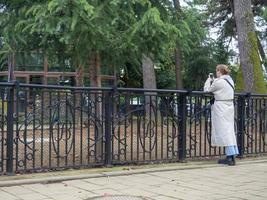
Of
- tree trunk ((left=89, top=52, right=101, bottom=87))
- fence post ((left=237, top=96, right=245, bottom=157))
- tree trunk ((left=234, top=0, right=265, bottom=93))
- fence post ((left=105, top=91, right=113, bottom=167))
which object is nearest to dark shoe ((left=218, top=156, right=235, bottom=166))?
fence post ((left=237, top=96, right=245, bottom=157))

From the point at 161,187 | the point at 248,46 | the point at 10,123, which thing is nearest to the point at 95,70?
the point at 10,123

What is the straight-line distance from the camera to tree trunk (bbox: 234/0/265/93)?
1984cm

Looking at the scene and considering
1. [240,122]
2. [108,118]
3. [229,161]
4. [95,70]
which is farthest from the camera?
[240,122]

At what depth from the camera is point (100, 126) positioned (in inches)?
372

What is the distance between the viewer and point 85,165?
936cm

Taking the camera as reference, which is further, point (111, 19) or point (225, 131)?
point (225, 131)

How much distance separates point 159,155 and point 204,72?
93.4 ft

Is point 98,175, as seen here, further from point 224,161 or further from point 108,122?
point 224,161

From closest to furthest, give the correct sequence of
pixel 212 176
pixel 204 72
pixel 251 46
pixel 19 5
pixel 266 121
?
pixel 212 176
pixel 19 5
pixel 266 121
pixel 251 46
pixel 204 72

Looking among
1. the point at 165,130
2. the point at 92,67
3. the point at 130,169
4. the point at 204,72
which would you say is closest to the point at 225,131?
the point at 165,130

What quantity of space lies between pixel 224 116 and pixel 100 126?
2544 mm

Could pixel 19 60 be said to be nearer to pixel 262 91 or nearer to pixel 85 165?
pixel 85 165

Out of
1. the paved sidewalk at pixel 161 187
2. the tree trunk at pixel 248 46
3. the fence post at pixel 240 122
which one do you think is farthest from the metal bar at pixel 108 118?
the tree trunk at pixel 248 46

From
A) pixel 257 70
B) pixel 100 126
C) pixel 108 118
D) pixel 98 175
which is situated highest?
pixel 257 70
